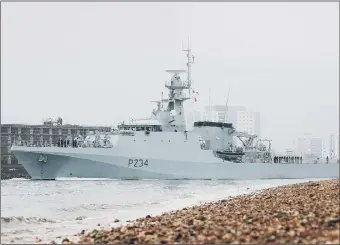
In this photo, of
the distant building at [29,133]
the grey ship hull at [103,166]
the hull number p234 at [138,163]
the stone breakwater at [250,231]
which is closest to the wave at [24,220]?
the stone breakwater at [250,231]

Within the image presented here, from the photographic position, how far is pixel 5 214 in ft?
60.2

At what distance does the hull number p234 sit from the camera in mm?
46484

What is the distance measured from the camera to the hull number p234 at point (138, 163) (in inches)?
1830

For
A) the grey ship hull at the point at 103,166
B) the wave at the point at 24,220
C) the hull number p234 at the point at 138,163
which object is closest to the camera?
the wave at the point at 24,220

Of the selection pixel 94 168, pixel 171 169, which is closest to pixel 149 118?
pixel 171 169

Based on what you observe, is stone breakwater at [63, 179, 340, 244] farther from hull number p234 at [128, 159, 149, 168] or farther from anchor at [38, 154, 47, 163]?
hull number p234 at [128, 159, 149, 168]

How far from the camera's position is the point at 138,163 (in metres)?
46.9

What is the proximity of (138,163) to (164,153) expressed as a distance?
116 inches

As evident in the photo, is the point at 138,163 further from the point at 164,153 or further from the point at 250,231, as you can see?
the point at 250,231

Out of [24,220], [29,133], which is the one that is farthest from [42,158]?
[29,133]

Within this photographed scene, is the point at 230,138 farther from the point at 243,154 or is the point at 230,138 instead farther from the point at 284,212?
the point at 284,212

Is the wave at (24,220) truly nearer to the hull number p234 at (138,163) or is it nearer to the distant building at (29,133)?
the hull number p234 at (138,163)

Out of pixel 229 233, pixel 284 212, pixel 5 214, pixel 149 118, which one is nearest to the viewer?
pixel 229 233

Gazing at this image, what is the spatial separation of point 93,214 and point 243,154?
130ft
